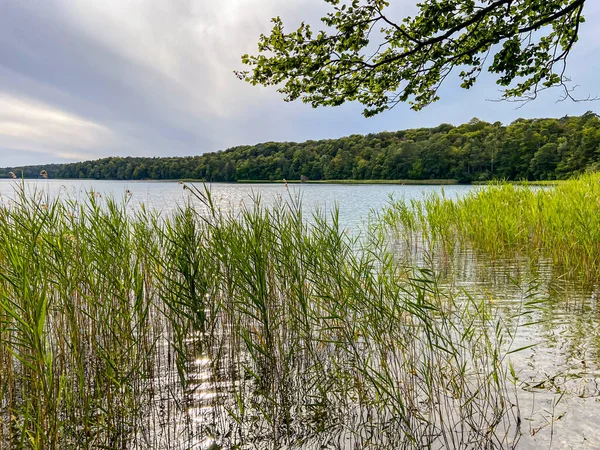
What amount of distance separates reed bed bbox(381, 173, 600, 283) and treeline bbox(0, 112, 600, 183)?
36.3m

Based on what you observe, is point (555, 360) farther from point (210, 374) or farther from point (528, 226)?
point (528, 226)

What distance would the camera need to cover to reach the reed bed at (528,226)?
6566 mm

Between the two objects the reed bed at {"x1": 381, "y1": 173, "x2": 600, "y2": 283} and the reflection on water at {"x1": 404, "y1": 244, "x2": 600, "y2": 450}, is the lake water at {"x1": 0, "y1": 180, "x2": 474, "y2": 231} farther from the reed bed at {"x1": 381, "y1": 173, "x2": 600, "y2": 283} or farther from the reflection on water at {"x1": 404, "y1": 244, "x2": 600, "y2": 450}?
the reflection on water at {"x1": 404, "y1": 244, "x2": 600, "y2": 450}

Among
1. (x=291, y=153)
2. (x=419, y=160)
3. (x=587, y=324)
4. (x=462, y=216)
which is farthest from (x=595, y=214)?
(x=419, y=160)

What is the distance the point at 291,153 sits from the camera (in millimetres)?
67688

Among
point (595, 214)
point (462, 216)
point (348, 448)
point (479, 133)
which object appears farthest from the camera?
point (479, 133)

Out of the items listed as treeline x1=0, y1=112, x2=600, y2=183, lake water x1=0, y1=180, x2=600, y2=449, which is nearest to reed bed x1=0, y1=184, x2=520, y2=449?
lake water x1=0, y1=180, x2=600, y2=449

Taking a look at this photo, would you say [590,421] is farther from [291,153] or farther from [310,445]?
[291,153]

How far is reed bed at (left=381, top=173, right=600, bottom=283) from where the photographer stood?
657 centimetres

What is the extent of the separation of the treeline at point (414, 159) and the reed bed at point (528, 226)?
36286mm

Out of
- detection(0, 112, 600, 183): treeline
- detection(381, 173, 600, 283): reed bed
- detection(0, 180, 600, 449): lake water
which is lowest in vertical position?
detection(0, 180, 600, 449): lake water

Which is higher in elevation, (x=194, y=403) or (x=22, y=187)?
(x=22, y=187)

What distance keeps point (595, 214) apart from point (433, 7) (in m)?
5.32

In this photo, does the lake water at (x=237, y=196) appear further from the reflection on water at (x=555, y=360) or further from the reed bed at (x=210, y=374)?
the reflection on water at (x=555, y=360)
